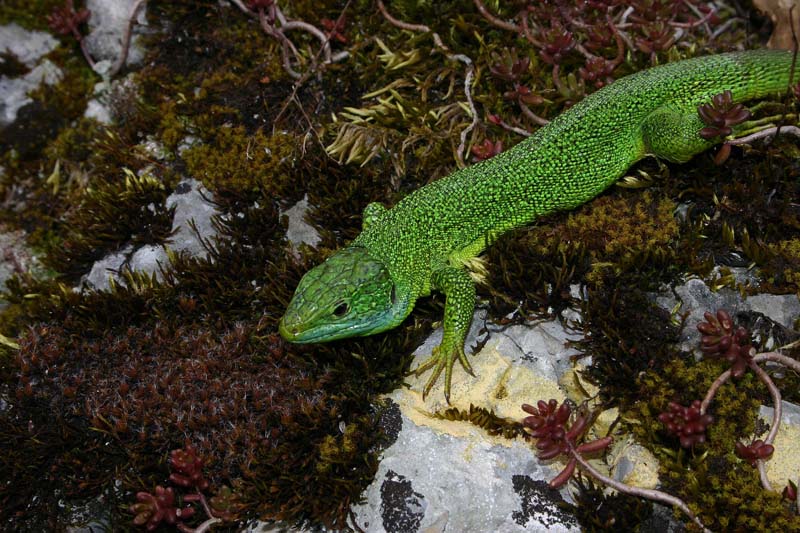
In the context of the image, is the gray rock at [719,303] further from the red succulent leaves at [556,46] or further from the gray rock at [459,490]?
the red succulent leaves at [556,46]

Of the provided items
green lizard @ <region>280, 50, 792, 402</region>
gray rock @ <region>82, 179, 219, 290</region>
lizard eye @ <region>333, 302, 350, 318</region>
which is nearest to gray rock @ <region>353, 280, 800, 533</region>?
green lizard @ <region>280, 50, 792, 402</region>

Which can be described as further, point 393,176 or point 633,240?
point 393,176

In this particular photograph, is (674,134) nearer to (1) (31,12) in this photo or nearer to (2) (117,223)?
(2) (117,223)

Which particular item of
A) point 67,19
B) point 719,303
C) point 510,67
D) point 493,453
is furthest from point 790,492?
point 67,19

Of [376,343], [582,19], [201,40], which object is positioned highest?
[201,40]

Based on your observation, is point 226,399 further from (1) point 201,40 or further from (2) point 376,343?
(1) point 201,40

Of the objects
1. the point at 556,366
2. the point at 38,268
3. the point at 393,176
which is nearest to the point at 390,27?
the point at 393,176

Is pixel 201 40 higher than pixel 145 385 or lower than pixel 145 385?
higher

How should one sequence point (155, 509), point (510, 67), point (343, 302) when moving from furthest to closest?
1. point (510, 67)
2. point (343, 302)
3. point (155, 509)
